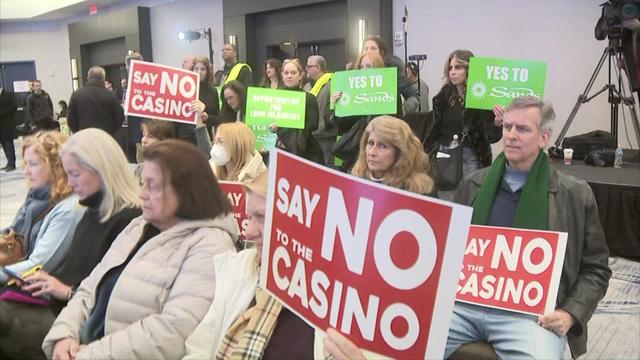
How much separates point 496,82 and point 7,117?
8997 mm

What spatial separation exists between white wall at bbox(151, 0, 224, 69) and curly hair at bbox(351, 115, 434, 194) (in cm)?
852

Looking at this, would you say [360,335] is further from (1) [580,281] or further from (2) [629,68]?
(2) [629,68]

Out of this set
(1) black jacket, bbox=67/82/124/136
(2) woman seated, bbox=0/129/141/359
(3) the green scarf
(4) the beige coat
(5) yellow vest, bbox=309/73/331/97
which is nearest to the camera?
(4) the beige coat

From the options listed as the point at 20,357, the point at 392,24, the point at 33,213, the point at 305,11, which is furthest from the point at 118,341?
the point at 305,11

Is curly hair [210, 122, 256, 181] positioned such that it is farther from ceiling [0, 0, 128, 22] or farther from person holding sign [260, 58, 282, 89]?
ceiling [0, 0, 128, 22]

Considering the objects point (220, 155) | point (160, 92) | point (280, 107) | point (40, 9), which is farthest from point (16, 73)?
point (220, 155)

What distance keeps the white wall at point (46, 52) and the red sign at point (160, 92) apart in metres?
14.1

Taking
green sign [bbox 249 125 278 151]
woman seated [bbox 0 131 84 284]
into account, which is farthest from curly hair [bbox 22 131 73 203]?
green sign [bbox 249 125 278 151]

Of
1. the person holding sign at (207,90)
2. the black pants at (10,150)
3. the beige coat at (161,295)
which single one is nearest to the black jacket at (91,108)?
the person holding sign at (207,90)

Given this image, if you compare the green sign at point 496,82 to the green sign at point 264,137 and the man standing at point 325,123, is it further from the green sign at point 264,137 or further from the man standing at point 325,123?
the green sign at point 264,137

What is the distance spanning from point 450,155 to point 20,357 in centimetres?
262

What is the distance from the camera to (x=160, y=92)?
387 cm

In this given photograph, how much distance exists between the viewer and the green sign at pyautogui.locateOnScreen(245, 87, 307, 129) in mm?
3953

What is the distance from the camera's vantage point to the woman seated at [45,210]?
226 cm
